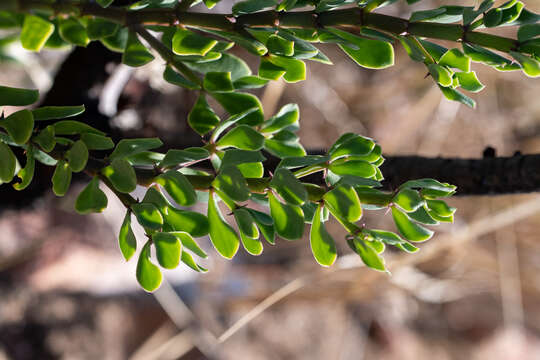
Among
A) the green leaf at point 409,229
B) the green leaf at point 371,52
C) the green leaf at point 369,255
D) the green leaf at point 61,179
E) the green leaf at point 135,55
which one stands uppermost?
the green leaf at point 371,52

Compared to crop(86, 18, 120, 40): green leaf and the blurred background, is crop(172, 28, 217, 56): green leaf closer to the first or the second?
crop(86, 18, 120, 40): green leaf

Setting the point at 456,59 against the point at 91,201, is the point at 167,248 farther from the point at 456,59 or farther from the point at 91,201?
the point at 456,59

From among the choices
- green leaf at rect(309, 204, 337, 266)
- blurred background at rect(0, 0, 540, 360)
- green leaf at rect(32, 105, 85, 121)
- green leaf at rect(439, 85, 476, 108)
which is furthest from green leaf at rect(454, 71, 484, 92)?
blurred background at rect(0, 0, 540, 360)

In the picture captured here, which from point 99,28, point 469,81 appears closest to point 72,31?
point 99,28

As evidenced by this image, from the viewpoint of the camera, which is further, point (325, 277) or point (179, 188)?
point (325, 277)

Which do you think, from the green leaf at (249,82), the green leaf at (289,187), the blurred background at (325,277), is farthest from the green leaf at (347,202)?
the blurred background at (325,277)

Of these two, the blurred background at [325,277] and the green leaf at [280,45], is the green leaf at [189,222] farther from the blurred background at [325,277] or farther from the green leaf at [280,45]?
the blurred background at [325,277]

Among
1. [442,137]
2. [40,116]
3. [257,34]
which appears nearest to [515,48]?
[257,34]
